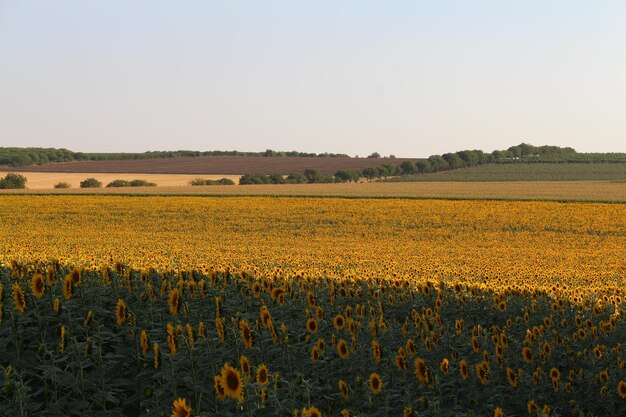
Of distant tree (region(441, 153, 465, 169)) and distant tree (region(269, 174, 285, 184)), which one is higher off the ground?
distant tree (region(441, 153, 465, 169))

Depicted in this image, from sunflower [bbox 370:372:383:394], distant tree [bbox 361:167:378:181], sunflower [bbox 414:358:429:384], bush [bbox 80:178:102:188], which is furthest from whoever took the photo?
distant tree [bbox 361:167:378:181]

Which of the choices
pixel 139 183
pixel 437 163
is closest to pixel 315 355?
pixel 139 183

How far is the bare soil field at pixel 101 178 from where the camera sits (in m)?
82.8

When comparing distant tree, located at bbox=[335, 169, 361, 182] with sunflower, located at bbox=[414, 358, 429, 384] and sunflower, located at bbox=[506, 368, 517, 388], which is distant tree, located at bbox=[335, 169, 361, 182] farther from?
sunflower, located at bbox=[414, 358, 429, 384]

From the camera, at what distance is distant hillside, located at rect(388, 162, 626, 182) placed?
96750 millimetres

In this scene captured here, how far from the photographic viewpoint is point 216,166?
356 ft

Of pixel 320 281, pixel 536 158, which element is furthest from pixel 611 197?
pixel 536 158

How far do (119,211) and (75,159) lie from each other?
9773cm

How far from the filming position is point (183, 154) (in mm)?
143125

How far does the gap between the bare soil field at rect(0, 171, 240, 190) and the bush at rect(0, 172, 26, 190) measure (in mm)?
797

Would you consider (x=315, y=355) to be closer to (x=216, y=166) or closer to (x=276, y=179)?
(x=276, y=179)

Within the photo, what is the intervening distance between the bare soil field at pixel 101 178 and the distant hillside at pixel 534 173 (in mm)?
28250

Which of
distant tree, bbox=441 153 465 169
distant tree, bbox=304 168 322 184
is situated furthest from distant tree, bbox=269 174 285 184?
distant tree, bbox=441 153 465 169

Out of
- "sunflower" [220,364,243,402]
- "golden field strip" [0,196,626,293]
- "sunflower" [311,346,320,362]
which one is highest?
"sunflower" [220,364,243,402]
